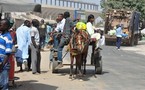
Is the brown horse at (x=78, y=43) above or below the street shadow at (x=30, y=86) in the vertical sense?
above

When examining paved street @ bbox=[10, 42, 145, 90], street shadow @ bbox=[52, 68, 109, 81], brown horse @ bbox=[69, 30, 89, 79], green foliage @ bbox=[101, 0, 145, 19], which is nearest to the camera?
paved street @ bbox=[10, 42, 145, 90]

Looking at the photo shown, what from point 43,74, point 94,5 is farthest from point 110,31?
point 94,5

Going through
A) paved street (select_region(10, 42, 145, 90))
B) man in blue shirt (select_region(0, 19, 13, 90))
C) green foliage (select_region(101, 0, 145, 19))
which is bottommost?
paved street (select_region(10, 42, 145, 90))

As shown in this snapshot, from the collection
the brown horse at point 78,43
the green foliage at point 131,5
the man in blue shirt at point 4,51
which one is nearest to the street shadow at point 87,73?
the brown horse at point 78,43

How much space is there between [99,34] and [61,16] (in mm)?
1489

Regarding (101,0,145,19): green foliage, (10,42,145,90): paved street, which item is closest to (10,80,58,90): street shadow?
(10,42,145,90): paved street

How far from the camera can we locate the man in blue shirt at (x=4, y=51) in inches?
306

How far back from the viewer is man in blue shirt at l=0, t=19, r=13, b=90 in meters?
7.77

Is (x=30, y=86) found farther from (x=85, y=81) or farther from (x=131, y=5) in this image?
(x=131, y=5)

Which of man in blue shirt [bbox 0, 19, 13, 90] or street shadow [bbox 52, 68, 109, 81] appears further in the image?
street shadow [bbox 52, 68, 109, 81]

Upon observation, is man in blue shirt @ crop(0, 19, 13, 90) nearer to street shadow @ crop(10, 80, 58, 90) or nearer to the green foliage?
street shadow @ crop(10, 80, 58, 90)

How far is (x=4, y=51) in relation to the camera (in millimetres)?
7809

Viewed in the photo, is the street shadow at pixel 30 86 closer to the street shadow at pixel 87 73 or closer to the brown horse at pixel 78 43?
the brown horse at pixel 78 43

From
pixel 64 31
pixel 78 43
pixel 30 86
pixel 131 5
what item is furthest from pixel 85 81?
pixel 131 5
